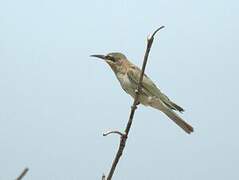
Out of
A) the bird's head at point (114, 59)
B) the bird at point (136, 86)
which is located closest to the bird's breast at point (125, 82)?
the bird at point (136, 86)

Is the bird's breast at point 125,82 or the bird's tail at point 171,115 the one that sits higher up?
the bird's breast at point 125,82

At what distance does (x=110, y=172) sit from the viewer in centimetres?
140

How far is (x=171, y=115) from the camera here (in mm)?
3633

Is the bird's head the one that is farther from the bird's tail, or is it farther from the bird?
the bird's tail

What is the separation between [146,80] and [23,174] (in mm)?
2923

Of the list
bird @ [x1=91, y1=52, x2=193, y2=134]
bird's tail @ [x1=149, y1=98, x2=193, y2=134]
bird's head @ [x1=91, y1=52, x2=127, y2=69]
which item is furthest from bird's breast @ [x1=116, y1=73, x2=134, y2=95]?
bird's tail @ [x1=149, y1=98, x2=193, y2=134]

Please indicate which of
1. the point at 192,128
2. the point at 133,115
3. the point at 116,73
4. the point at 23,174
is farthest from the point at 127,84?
the point at 23,174

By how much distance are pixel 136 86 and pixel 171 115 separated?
0.47 m

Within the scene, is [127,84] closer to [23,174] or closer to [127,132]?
[127,132]

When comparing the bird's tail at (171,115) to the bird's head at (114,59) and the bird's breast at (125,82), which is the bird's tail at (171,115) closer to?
the bird's breast at (125,82)

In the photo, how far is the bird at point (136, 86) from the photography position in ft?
12.3

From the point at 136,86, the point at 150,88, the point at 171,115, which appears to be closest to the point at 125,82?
the point at 136,86

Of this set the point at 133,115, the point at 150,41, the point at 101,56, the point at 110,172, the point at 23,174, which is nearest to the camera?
the point at 23,174

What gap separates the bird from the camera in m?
3.73
